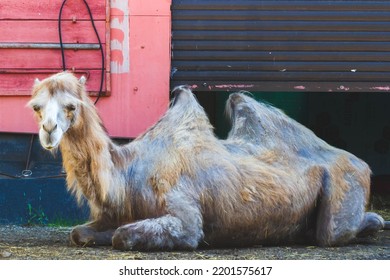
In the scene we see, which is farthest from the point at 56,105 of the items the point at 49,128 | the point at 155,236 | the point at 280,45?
the point at 280,45

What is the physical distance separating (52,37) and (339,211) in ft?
10.6

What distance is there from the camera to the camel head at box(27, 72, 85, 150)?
6344 millimetres

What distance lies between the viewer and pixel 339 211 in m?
7.21

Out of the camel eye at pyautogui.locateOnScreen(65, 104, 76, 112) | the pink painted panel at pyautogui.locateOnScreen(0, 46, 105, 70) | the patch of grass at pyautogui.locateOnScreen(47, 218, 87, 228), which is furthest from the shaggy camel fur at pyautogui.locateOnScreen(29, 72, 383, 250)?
the pink painted panel at pyautogui.locateOnScreen(0, 46, 105, 70)

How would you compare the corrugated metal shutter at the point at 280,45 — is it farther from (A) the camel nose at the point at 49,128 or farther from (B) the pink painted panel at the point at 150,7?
(A) the camel nose at the point at 49,128

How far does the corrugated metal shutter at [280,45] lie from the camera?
916 centimetres

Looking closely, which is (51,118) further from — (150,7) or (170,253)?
(150,7)

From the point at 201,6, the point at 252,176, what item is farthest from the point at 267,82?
the point at 252,176

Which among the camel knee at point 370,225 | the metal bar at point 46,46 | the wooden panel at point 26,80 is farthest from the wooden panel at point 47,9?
the camel knee at point 370,225

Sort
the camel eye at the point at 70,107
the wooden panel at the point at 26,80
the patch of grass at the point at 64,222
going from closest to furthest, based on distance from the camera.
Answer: the camel eye at the point at 70,107, the patch of grass at the point at 64,222, the wooden panel at the point at 26,80

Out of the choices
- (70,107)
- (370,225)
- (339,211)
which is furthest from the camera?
(370,225)

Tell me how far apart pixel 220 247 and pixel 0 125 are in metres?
2.81

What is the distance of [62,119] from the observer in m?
6.51

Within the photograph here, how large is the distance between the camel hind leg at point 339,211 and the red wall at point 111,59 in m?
2.30
